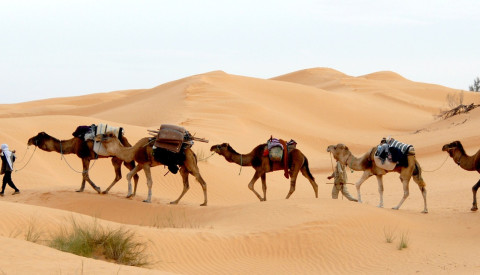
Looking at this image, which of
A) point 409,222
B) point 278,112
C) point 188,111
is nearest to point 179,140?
point 409,222

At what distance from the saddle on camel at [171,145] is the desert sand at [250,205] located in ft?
3.99

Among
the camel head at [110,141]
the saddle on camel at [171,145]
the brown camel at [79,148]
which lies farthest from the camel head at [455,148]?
the camel head at [110,141]

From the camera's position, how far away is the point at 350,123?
4516 cm

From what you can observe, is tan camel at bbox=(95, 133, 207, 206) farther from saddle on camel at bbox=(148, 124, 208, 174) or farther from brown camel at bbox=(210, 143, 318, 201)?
brown camel at bbox=(210, 143, 318, 201)

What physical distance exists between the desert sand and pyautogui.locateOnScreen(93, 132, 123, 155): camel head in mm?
1290

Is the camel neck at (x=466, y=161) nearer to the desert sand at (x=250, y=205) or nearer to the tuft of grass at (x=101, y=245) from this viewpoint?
the desert sand at (x=250, y=205)

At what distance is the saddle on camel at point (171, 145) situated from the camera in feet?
54.7

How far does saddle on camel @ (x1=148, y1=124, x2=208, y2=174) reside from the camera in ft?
54.7

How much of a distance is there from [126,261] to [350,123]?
3615cm

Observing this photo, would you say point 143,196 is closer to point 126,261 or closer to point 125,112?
point 126,261

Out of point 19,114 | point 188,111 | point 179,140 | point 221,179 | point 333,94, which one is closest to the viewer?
point 179,140

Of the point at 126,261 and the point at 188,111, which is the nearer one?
the point at 126,261

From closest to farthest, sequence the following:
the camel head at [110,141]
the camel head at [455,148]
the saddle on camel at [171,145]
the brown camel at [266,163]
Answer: the saddle on camel at [171,145], the brown camel at [266,163], the camel head at [455,148], the camel head at [110,141]

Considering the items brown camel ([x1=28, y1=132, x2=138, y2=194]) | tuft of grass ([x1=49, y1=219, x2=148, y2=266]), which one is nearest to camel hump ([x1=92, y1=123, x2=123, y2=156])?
brown camel ([x1=28, y1=132, x2=138, y2=194])
